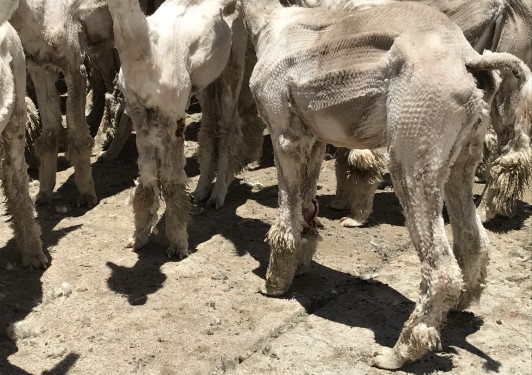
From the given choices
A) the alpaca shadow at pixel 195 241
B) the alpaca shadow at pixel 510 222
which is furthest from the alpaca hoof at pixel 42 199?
the alpaca shadow at pixel 510 222

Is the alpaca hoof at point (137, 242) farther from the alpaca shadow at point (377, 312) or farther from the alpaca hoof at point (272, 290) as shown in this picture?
the alpaca shadow at point (377, 312)

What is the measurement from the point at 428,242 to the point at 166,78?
229cm

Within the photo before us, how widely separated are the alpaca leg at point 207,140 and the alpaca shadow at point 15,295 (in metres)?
1.45

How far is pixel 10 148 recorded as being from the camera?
580 centimetres

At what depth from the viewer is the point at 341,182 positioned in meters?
7.28

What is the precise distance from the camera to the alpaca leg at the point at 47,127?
6.86 meters

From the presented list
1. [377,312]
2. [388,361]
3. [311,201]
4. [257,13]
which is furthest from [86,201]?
[388,361]

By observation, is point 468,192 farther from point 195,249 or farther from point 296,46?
point 195,249

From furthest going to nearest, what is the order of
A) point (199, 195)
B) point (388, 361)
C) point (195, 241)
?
point (199, 195) < point (195, 241) < point (388, 361)

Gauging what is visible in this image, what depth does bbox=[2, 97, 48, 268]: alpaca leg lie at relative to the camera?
5785 millimetres

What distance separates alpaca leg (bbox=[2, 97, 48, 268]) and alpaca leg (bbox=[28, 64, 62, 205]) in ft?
3.48

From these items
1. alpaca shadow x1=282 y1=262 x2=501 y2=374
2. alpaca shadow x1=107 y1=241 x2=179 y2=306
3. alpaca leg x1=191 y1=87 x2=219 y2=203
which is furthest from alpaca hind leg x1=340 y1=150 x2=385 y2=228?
alpaca shadow x1=107 y1=241 x2=179 y2=306

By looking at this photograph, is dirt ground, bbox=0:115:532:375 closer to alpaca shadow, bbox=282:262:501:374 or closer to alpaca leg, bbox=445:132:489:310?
alpaca shadow, bbox=282:262:501:374

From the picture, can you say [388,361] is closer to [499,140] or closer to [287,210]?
[287,210]
